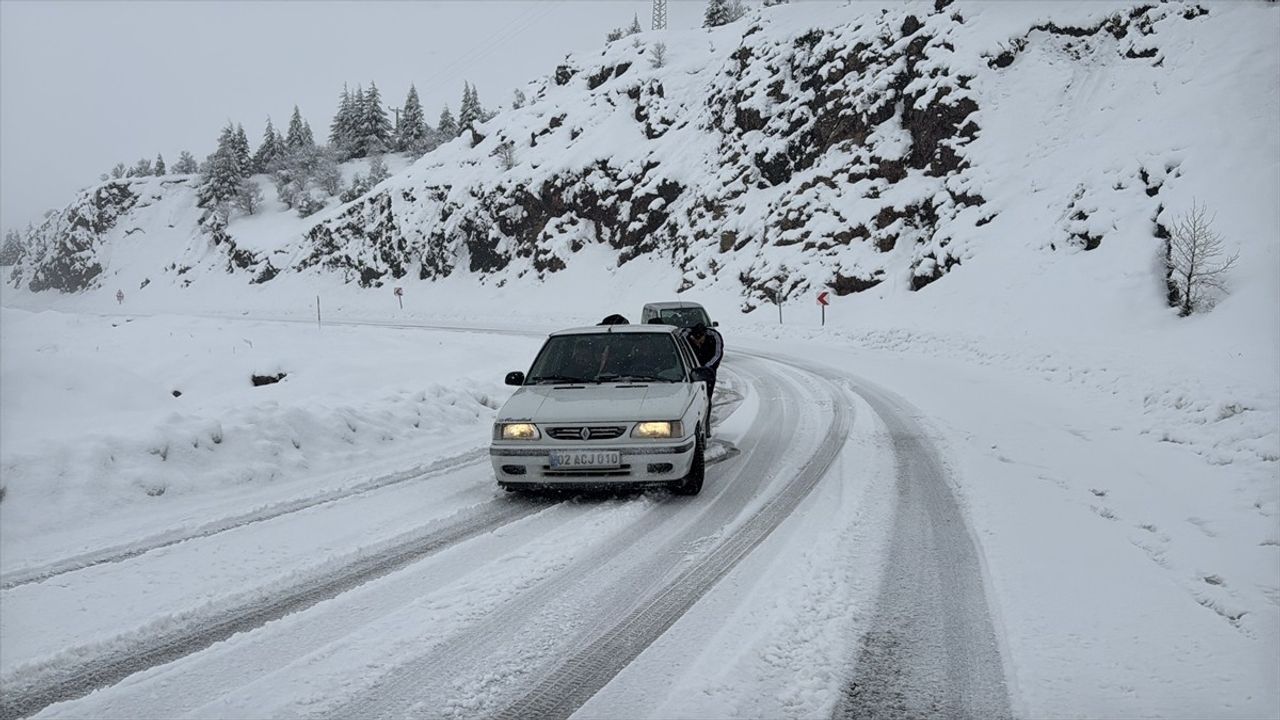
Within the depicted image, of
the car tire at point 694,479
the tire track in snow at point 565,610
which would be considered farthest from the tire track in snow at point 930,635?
the car tire at point 694,479

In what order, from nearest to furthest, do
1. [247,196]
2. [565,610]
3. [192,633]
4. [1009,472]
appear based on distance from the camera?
[192,633], [565,610], [1009,472], [247,196]

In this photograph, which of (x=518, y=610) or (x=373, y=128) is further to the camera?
(x=373, y=128)

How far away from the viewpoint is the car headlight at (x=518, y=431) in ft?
18.2

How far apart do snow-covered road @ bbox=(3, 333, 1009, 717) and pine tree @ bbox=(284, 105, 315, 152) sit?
9019 centimetres

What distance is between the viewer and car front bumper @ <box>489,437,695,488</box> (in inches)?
214

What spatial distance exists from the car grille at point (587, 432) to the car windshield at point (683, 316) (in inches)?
390

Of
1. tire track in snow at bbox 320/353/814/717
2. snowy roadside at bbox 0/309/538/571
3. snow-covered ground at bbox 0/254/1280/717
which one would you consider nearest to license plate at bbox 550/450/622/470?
tire track in snow at bbox 320/353/814/717

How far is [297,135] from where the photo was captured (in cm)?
8338

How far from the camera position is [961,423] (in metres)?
8.81

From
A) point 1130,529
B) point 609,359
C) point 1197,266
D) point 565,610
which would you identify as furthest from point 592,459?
point 1197,266

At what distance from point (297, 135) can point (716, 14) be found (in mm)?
54068

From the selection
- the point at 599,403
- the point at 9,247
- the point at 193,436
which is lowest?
the point at 193,436

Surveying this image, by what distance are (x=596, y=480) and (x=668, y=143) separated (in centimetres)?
4450

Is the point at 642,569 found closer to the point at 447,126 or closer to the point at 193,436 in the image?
the point at 193,436
